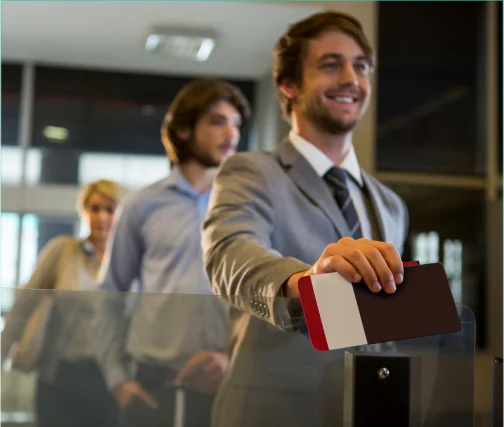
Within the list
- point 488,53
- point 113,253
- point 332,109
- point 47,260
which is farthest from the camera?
point 488,53

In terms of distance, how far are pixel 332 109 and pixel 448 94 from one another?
6.21 ft

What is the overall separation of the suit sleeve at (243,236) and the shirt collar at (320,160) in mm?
66

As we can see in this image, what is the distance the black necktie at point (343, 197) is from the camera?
0.91m

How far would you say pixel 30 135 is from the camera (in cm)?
229

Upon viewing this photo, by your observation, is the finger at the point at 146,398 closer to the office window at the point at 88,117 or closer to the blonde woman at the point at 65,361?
the blonde woman at the point at 65,361

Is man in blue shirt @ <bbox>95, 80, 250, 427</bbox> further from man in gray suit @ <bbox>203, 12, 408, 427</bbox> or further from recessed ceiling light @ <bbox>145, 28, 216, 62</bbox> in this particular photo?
recessed ceiling light @ <bbox>145, 28, 216, 62</bbox>

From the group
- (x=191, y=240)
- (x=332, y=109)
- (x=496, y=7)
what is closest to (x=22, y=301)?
(x=332, y=109)

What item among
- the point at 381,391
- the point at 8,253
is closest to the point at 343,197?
the point at 381,391

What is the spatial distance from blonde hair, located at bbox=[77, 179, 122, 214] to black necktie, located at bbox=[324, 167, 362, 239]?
42.6 inches

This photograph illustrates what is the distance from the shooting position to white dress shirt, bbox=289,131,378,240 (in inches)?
36.7

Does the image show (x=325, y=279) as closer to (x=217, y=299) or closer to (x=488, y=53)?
(x=217, y=299)

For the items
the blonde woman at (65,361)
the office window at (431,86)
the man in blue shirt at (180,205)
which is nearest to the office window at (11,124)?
the man in blue shirt at (180,205)

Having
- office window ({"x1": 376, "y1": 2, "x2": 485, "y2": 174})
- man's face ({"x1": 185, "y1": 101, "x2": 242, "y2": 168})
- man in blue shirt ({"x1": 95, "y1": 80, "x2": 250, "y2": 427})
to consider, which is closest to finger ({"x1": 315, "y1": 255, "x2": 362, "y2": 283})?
man in blue shirt ({"x1": 95, "y1": 80, "x2": 250, "y2": 427})

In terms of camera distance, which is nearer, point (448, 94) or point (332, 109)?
point (332, 109)
